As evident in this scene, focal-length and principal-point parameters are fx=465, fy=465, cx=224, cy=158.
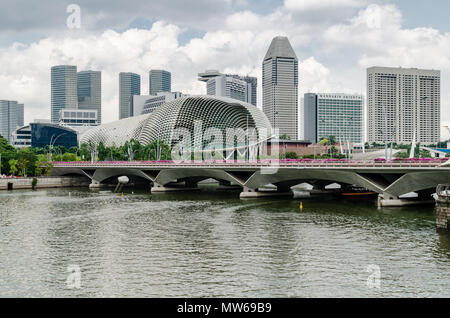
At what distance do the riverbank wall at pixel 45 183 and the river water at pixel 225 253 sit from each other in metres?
50.5

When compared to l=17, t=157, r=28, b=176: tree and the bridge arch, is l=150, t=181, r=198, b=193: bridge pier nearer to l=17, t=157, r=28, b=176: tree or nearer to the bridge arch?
the bridge arch

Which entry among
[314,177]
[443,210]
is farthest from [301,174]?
[443,210]

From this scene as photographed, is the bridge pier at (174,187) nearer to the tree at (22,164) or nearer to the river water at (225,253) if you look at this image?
the river water at (225,253)

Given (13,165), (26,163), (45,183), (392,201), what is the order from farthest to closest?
(26,163) < (13,165) < (45,183) < (392,201)

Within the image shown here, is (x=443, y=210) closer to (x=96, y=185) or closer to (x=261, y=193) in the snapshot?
(x=261, y=193)

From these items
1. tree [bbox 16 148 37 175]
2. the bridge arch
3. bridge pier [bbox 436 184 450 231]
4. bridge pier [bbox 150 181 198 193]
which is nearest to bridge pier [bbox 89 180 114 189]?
tree [bbox 16 148 37 175]

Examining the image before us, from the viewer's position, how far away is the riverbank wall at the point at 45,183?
4247 inches

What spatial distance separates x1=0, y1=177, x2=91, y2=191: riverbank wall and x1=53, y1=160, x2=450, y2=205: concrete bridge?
25.3 ft

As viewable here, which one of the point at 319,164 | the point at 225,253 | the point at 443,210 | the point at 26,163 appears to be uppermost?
the point at 319,164

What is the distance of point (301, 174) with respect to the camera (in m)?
74.7

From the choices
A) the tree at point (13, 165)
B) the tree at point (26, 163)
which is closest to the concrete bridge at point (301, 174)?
the tree at point (26, 163)

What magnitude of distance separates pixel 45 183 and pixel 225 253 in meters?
93.8

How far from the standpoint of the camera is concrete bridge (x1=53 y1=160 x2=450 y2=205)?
58.5 meters

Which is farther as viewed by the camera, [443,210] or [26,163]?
[26,163]
